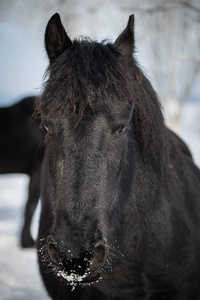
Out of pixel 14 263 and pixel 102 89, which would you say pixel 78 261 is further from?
pixel 14 263

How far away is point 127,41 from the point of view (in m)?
2.54

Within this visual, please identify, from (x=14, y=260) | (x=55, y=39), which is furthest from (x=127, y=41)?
(x=14, y=260)

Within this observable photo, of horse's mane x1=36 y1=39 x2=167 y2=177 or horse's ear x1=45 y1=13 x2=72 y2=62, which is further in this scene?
horse's ear x1=45 y1=13 x2=72 y2=62

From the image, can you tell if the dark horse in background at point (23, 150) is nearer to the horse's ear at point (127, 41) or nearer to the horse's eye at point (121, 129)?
the horse's ear at point (127, 41)

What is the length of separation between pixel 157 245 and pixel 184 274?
290mm

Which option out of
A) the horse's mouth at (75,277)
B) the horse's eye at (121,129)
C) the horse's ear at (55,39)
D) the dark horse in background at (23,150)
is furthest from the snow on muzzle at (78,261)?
the dark horse in background at (23,150)

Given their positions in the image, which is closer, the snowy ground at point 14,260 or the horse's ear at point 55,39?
the horse's ear at point 55,39

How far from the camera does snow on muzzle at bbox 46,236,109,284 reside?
1.75 m

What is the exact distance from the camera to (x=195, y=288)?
8.34 feet

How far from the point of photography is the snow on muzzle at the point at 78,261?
5.74 feet

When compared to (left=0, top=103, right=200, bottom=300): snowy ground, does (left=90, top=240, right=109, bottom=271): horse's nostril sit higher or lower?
higher

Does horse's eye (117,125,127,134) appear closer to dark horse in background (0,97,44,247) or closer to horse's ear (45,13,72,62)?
horse's ear (45,13,72,62)

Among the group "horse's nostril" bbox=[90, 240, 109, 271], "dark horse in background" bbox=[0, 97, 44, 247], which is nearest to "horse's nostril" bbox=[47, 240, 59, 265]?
"horse's nostril" bbox=[90, 240, 109, 271]

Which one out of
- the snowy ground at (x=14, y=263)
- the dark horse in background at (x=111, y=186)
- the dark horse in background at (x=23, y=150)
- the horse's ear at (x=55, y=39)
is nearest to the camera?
the dark horse in background at (x=111, y=186)
